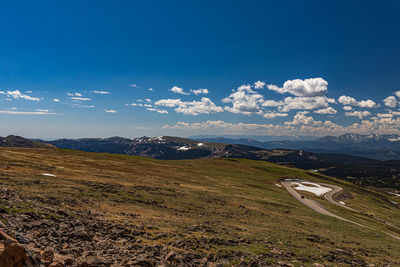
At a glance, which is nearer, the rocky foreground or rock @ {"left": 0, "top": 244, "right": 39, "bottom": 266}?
rock @ {"left": 0, "top": 244, "right": 39, "bottom": 266}

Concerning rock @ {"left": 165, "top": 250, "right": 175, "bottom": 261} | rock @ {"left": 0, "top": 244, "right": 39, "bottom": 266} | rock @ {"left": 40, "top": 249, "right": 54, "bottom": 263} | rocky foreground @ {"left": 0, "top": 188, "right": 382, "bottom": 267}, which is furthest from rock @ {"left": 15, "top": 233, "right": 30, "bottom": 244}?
rock @ {"left": 165, "top": 250, "right": 175, "bottom": 261}

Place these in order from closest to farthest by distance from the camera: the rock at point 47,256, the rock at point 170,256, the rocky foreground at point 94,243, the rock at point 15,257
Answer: the rock at point 15,257 < the rock at point 47,256 < the rocky foreground at point 94,243 < the rock at point 170,256

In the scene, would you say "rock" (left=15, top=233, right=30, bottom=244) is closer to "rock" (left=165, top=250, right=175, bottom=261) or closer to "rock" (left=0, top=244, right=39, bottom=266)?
"rock" (left=0, top=244, right=39, bottom=266)

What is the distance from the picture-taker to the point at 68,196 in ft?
93.9

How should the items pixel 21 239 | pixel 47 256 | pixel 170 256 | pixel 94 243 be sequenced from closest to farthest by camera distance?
1. pixel 47 256
2. pixel 21 239
3. pixel 170 256
4. pixel 94 243

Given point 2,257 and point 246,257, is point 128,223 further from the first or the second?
point 2,257

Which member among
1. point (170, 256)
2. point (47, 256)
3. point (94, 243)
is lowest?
point (170, 256)

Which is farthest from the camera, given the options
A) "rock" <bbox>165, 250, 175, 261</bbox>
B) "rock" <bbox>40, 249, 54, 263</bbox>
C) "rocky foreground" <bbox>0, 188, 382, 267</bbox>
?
"rock" <bbox>165, 250, 175, 261</bbox>

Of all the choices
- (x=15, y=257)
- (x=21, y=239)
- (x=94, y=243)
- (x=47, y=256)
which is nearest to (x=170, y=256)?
(x=94, y=243)

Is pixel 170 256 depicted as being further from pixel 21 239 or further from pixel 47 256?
pixel 21 239

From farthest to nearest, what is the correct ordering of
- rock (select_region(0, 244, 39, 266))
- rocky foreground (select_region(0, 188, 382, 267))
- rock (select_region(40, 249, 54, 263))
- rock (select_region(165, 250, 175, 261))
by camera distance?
rock (select_region(165, 250, 175, 261)) < rocky foreground (select_region(0, 188, 382, 267)) < rock (select_region(40, 249, 54, 263)) < rock (select_region(0, 244, 39, 266))

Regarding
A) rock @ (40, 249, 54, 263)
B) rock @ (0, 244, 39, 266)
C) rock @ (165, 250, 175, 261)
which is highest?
rock @ (0, 244, 39, 266)

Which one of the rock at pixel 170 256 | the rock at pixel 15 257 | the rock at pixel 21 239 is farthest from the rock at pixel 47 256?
the rock at pixel 170 256

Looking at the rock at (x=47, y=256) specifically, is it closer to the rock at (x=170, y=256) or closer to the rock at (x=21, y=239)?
the rock at (x=21, y=239)
